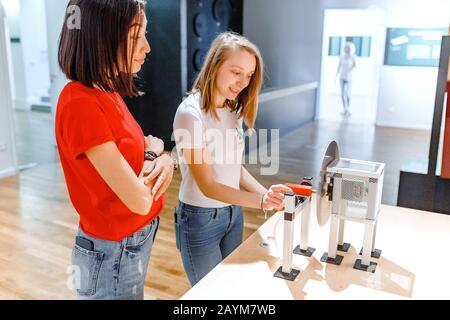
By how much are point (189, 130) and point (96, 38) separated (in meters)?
0.46

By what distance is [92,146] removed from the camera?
92cm

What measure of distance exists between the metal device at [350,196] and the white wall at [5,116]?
4016 mm

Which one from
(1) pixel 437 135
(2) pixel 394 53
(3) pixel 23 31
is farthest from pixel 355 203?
(3) pixel 23 31

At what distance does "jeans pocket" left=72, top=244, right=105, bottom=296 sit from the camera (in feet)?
3.46

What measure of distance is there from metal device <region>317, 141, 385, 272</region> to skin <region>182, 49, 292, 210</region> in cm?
19

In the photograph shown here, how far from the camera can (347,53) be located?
4.31m

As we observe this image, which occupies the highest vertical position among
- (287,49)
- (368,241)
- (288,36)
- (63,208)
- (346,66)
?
(288,36)

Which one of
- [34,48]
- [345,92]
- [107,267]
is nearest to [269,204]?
[107,267]

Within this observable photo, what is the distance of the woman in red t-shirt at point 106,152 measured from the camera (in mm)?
942

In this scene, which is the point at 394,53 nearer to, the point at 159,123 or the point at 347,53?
the point at 347,53

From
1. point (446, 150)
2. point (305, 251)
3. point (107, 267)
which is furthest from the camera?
point (446, 150)

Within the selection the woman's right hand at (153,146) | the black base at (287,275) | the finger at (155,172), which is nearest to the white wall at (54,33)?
the woman's right hand at (153,146)

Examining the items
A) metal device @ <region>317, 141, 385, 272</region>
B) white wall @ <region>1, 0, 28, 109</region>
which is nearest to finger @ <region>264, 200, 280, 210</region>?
metal device @ <region>317, 141, 385, 272</region>

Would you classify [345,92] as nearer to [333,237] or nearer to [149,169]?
[333,237]
